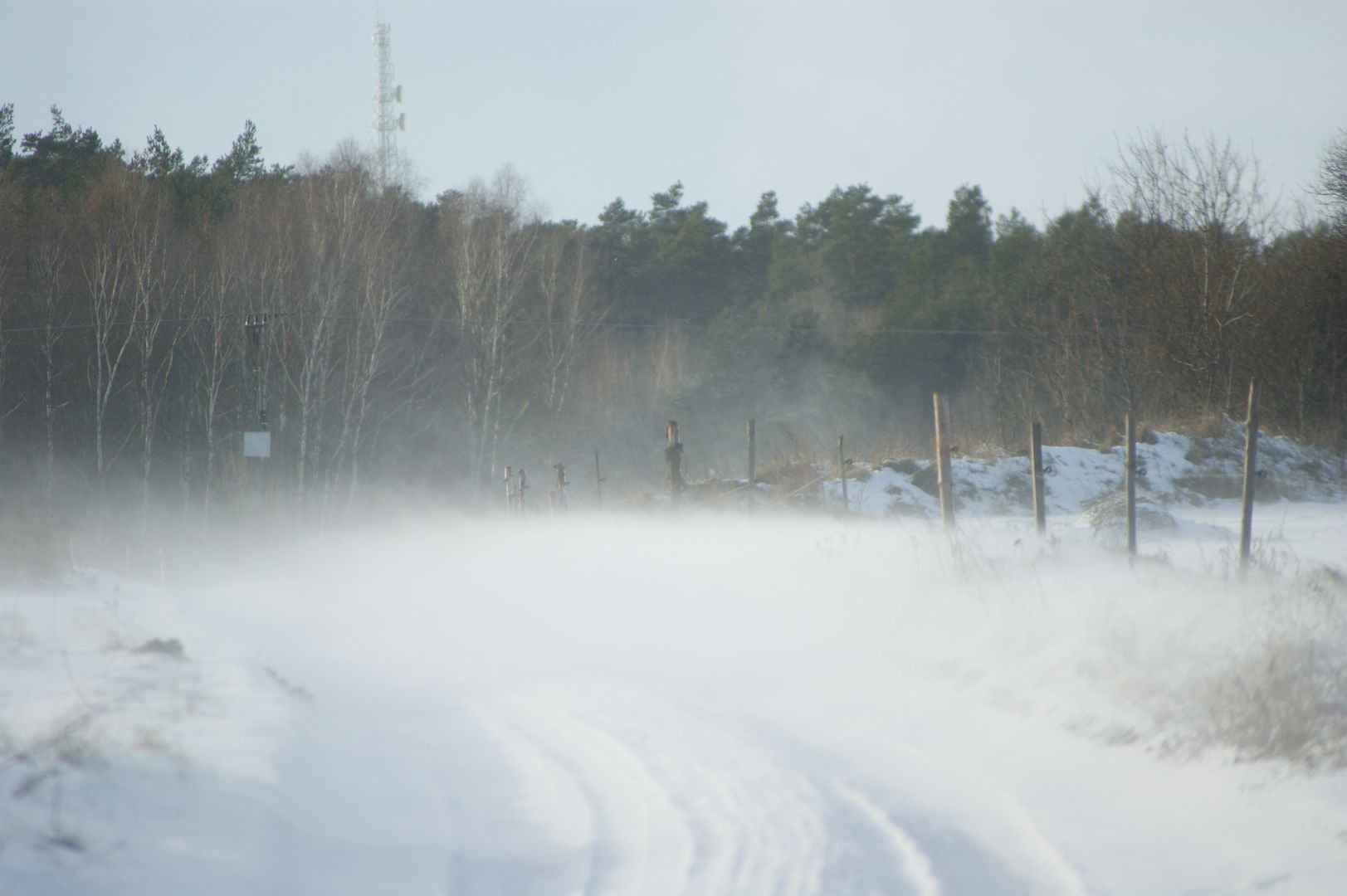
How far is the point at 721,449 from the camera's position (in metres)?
47.7

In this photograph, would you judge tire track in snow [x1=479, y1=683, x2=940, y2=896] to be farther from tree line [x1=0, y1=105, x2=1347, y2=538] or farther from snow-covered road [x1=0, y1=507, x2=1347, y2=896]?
tree line [x1=0, y1=105, x2=1347, y2=538]

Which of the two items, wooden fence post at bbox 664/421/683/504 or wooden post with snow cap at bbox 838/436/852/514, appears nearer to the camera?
wooden post with snow cap at bbox 838/436/852/514

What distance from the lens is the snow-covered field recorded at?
480 centimetres

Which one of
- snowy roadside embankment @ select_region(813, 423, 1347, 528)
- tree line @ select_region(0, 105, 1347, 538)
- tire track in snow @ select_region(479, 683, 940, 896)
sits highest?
tree line @ select_region(0, 105, 1347, 538)

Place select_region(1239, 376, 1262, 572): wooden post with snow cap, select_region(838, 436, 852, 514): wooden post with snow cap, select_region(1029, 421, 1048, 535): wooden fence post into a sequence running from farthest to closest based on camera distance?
1. select_region(838, 436, 852, 514): wooden post with snow cap
2. select_region(1029, 421, 1048, 535): wooden fence post
3. select_region(1239, 376, 1262, 572): wooden post with snow cap

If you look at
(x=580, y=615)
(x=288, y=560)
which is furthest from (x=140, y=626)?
(x=288, y=560)

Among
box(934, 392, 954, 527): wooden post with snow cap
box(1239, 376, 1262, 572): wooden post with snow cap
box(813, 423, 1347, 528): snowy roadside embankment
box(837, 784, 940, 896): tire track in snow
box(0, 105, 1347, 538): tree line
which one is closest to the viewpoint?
box(837, 784, 940, 896): tire track in snow

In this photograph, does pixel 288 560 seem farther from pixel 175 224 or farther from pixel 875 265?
pixel 875 265

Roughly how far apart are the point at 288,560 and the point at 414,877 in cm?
3160

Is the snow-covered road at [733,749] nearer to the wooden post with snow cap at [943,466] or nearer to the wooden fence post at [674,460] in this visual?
the wooden post with snow cap at [943,466]

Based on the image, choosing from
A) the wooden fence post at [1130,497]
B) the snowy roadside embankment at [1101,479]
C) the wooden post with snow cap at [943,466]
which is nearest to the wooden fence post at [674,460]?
the snowy roadside embankment at [1101,479]

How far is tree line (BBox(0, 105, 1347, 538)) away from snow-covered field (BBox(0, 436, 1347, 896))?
1839 centimetres

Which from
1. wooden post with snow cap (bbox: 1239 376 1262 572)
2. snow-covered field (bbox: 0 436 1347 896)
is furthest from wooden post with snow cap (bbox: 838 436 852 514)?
wooden post with snow cap (bbox: 1239 376 1262 572)

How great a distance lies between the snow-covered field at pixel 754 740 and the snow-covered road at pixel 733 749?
0.03 meters
